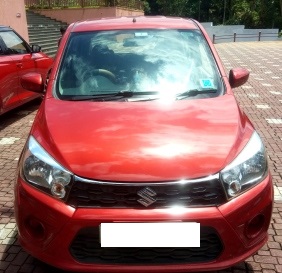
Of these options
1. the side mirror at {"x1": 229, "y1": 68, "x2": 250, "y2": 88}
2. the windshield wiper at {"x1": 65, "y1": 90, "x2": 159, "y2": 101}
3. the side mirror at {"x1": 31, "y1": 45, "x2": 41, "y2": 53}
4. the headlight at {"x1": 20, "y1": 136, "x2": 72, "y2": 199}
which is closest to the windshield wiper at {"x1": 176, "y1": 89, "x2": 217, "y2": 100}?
the windshield wiper at {"x1": 65, "y1": 90, "x2": 159, "y2": 101}

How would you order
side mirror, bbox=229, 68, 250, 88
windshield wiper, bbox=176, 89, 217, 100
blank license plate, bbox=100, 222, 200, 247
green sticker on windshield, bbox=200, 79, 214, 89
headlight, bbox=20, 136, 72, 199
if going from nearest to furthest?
blank license plate, bbox=100, 222, 200, 247 → headlight, bbox=20, 136, 72, 199 → windshield wiper, bbox=176, 89, 217, 100 → green sticker on windshield, bbox=200, 79, 214, 89 → side mirror, bbox=229, 68, 250, 88

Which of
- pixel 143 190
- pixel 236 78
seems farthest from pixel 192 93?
pixel 143 190

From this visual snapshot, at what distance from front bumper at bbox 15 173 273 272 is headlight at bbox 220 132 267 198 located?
0.17 ft

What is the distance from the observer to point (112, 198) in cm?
216

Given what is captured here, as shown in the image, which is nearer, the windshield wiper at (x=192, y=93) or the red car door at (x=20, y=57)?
the windshield wiper at (x=192, y=93)

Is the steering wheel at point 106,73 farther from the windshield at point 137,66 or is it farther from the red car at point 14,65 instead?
the red car at point 14,65

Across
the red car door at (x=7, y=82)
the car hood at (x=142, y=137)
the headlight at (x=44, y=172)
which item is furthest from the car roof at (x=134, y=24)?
the red car door at (x=7, y=82)

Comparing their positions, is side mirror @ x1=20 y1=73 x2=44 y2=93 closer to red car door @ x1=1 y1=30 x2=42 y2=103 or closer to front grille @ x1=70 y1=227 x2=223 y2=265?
front grille @ x1=70 y1=227 x2=223 y2=265

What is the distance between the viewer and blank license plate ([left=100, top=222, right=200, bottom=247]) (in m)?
2.11

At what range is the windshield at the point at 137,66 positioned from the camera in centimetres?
313

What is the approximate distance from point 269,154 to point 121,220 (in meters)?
3.32

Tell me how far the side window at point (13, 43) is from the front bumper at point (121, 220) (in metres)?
5.00

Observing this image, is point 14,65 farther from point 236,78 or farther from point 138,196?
point 138,196

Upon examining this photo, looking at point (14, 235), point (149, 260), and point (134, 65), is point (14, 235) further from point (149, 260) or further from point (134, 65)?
point (134, 65)
